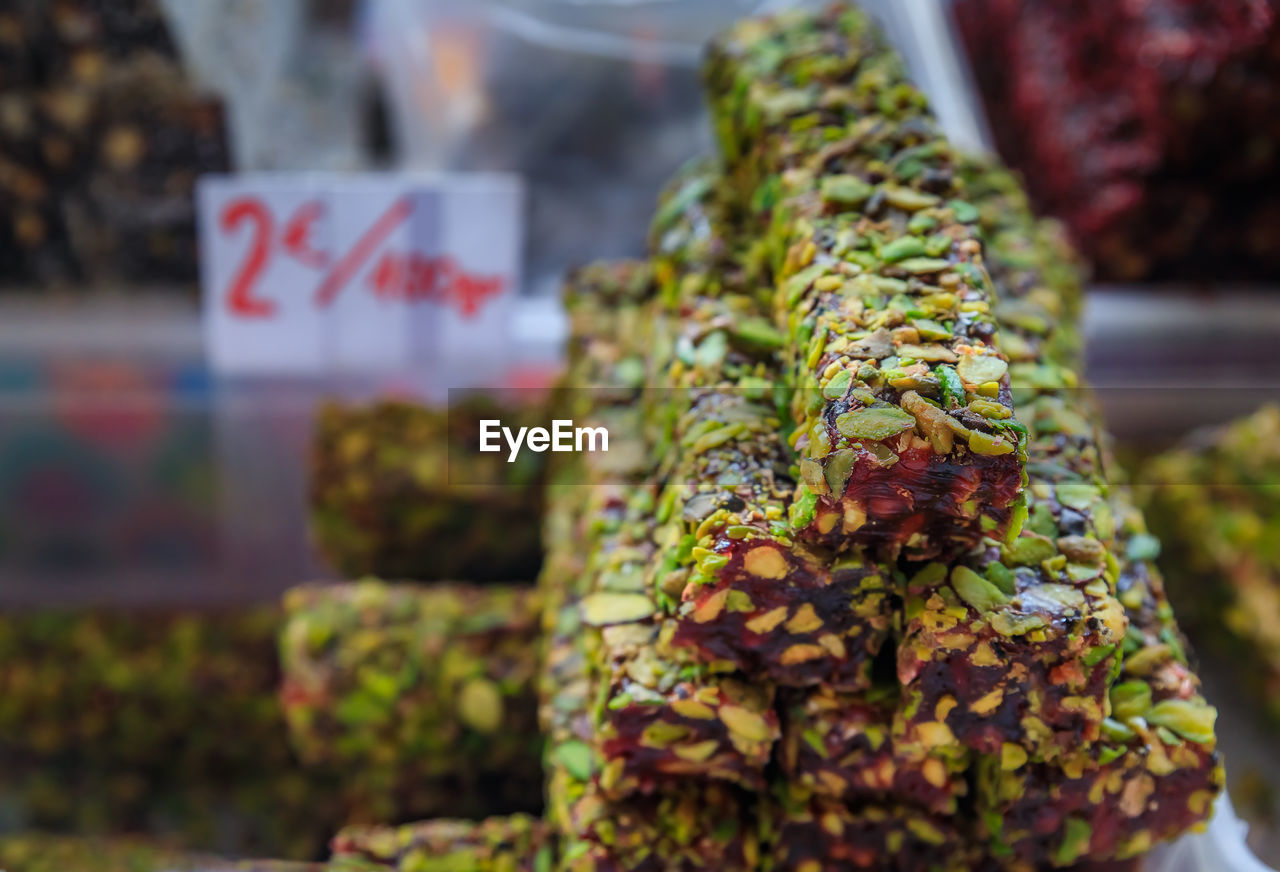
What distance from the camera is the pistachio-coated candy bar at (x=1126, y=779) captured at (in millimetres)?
498

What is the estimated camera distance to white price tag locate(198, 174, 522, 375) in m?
0.85

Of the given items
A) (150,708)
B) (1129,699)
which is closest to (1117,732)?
(1129,699)

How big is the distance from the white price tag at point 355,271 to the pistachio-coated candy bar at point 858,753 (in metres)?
0.51

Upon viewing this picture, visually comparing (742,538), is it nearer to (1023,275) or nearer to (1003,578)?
(1003,578)

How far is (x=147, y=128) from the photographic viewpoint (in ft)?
3.13

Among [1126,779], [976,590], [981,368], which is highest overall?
[981,368]

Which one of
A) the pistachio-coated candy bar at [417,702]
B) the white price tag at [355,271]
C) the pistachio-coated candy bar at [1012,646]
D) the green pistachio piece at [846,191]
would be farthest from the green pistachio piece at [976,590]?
the white price tag at [355,271]

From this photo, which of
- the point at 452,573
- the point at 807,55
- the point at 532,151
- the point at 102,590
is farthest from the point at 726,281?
the point at 102,590

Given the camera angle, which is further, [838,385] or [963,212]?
[963,212]

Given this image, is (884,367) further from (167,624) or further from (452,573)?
(167,624)

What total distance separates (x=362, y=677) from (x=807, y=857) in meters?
0.34

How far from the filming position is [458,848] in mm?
603

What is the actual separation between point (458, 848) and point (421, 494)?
13.3 inches

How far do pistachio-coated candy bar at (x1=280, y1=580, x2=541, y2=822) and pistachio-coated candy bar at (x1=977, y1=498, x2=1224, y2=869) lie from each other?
1.10 ft
